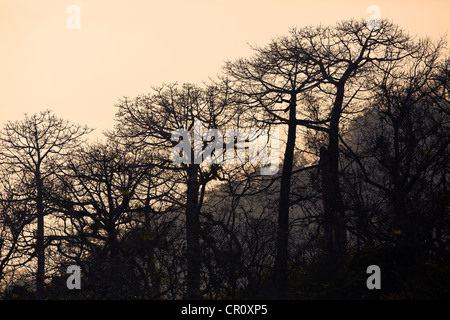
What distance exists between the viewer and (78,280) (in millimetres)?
13688

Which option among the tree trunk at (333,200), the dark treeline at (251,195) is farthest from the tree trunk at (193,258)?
the tree trunk at (333,200)

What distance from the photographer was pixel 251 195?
61.0ft

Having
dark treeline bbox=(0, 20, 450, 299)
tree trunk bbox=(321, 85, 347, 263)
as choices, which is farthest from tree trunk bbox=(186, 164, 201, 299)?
tree trunk bbox=(321, 85, 347, 263)

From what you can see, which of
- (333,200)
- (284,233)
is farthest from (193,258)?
(333,200)

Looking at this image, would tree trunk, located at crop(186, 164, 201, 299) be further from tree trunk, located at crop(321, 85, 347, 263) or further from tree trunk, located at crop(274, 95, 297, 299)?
tree trunk, located at crop(321, 85, 347, 263)

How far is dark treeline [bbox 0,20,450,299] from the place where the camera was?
13.0 meters

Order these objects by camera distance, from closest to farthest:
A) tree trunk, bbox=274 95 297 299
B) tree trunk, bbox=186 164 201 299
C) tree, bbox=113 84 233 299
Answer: tree trunk, bbox=186 164 201 299 → tree trunk, bbox=274 95 297 299 → tree, bbox=113 84 233 299

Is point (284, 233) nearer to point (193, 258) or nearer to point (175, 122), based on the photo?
point (193, 258)

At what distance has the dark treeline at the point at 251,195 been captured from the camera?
42.7ft
